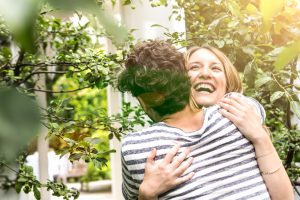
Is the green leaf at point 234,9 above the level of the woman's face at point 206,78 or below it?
above

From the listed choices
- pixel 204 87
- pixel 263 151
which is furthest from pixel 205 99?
pixel 263 151

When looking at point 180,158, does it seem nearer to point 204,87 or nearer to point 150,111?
point 150,111

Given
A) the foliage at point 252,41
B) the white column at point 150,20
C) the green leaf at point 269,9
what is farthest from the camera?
the white column at point 150,20

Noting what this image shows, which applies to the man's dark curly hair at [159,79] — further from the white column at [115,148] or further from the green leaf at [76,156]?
the white column at [115,148]

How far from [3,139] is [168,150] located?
3.50ft

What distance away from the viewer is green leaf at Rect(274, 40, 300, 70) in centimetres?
31

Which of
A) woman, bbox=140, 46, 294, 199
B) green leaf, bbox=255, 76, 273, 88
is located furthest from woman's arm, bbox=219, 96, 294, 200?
green leaf, bbox=255, 76, 273, 88

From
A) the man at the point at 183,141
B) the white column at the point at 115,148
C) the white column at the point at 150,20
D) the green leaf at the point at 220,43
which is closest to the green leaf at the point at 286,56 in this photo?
the man at the point at 183,141

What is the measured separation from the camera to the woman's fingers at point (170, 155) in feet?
3.90

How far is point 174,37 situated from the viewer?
1881 mm

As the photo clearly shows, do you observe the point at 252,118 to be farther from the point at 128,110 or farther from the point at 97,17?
the point at 97,17

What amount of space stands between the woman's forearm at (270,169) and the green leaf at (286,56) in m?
0.93

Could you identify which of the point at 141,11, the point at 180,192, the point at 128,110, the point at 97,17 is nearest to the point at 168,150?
the point at 180,192

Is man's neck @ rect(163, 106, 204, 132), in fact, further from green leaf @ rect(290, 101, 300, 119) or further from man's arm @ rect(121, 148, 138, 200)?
green leaf @ rect(290, 101, 300, 119)
